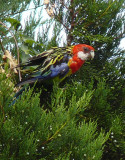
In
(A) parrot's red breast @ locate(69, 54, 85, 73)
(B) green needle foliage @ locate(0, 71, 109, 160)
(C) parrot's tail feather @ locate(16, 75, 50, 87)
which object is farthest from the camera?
(A) parrot's red breast @ locate(69, 54, 85, 73)

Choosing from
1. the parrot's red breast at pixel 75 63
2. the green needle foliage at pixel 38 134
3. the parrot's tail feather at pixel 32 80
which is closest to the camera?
the green needle foliage at pixel 38 134

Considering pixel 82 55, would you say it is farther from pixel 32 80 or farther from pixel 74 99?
pixel 74 99

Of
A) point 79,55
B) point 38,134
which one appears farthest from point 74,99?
point 79,55

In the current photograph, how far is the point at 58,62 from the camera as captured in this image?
141 centimetres

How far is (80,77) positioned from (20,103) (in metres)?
0.57

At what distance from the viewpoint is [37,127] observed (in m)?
1.00

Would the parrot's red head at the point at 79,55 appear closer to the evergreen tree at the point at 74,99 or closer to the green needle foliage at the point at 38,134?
the evergreen tree at the point at 74,99

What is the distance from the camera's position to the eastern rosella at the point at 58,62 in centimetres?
136

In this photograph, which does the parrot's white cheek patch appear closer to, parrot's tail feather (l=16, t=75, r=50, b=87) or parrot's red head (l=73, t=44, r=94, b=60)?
parrot's red head (l=73, t=44, r=94, b=60)

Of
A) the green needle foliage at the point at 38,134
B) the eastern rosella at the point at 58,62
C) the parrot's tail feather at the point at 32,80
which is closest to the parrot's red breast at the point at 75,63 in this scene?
the eastern rosella at the point at 58,62

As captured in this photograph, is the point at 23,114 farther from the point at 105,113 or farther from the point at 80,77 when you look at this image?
the point at 80,77

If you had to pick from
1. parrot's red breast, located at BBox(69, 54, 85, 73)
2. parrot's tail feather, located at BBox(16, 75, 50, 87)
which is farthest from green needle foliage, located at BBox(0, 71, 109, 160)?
parrot's red breast, located at BBox(69, 54, 85, 73)

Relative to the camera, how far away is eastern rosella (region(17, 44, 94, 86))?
136 centimetres

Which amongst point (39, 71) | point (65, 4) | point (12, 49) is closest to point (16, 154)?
point (39, 71)
